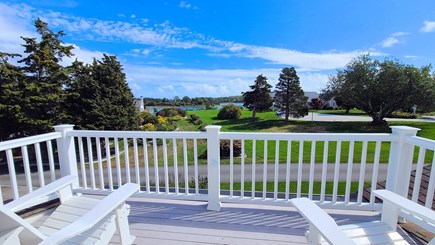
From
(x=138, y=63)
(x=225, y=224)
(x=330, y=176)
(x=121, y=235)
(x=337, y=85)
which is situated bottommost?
(x=330, y=176)

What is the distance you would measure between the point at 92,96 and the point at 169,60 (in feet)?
21.6

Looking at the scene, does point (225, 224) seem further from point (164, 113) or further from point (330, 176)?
point (164, 113)

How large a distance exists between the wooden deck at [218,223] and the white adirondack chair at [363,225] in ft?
2.24

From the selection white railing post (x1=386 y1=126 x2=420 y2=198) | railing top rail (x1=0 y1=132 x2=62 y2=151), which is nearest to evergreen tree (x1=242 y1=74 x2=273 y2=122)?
white railing post (x1=386 y1=126 x2=420 y2=198)

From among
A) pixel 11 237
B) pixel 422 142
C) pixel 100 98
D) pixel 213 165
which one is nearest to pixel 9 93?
pixel 100 98

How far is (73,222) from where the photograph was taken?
131 cm

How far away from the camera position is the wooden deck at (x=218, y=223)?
2.13 metres

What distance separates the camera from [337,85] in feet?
62.5

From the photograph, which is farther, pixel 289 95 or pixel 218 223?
pixel 289 95

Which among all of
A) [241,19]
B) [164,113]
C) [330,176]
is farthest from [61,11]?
[164,113]

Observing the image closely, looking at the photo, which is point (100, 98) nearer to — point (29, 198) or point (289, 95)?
point (29, 198)

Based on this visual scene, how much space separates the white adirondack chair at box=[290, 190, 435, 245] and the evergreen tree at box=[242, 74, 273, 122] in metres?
20.9

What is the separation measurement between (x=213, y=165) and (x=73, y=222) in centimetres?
152

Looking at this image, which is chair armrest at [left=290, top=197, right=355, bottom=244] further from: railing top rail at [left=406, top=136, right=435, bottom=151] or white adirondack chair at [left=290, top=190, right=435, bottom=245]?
railing top rail at [left=406, top=136, right=435, bottom=151]
